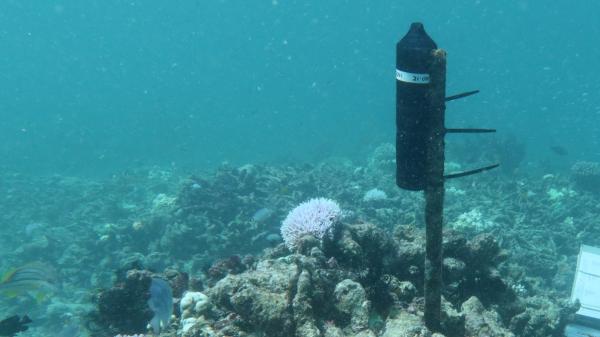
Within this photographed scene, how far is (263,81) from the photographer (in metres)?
120

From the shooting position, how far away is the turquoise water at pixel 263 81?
4131 centimetres

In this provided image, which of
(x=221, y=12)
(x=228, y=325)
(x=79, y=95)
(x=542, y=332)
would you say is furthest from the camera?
(x=221, y=12)

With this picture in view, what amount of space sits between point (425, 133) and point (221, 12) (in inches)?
7118

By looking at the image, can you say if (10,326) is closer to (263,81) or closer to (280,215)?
(280,215)

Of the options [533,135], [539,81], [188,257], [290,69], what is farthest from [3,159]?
[290,69]

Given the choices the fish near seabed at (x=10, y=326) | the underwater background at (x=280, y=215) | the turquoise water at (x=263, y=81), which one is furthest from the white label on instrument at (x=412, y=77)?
the turquoise water at (x=263, y=81)

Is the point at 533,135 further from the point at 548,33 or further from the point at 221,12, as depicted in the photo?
the point at 221,12

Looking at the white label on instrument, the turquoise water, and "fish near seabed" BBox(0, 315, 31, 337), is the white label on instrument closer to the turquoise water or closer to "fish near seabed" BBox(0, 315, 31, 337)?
"fish near seabed" BBox(0, 315, 31, 337)

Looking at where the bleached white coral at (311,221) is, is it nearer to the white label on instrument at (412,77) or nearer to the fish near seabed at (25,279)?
the white label on instrument at (412,77)

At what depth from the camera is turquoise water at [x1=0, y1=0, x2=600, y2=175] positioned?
136 feet

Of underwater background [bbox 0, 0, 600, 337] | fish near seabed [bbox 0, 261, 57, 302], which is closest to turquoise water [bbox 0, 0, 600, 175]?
underwater background [bbox 0, 0, 600, 337]

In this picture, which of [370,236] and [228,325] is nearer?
[228,325]

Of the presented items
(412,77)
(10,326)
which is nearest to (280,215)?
(10,326)

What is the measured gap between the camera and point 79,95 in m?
107
